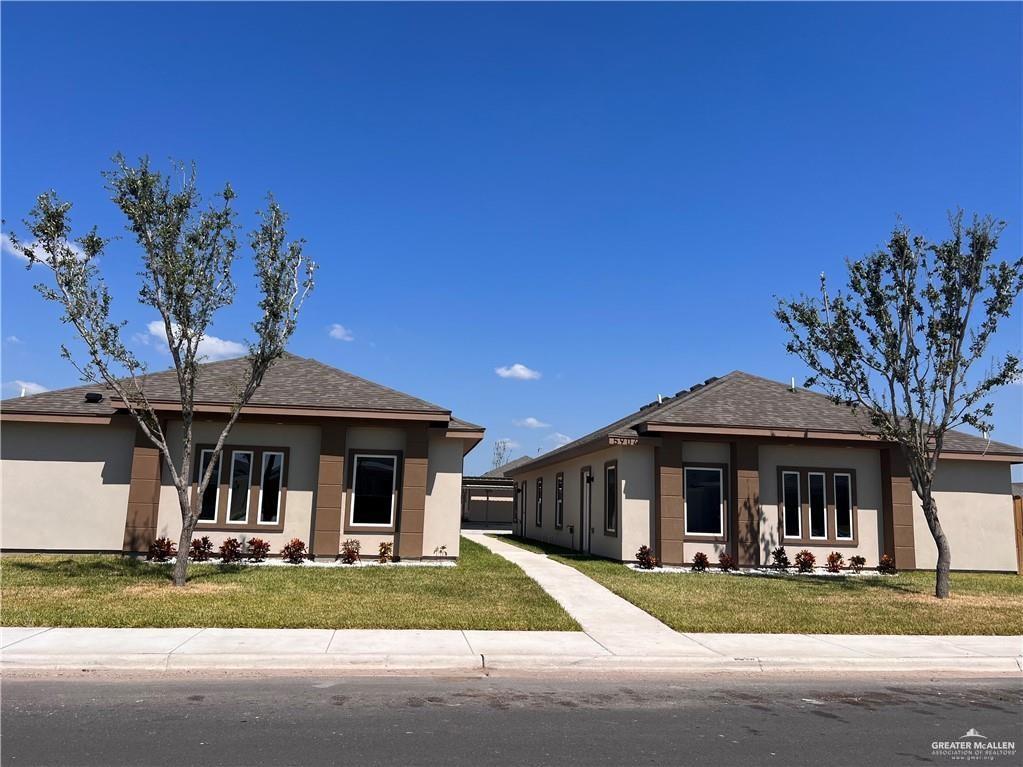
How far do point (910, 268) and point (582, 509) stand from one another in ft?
40.3

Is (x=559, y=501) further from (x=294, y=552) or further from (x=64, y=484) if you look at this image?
(x=64, y=484)

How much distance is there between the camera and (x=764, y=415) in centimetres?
1972

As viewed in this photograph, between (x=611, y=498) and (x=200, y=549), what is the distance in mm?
10358

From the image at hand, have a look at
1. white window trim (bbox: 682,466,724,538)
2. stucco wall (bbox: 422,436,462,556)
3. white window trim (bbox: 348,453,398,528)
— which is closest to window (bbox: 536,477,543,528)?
white window trim (bbox: 682,466,724,538)

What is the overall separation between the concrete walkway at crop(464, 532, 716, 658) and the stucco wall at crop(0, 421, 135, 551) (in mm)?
9942

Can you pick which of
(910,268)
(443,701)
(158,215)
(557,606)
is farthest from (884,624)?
(158,215)

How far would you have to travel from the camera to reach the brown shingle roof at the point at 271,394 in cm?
1744

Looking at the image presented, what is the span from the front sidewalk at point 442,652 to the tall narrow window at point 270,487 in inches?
327

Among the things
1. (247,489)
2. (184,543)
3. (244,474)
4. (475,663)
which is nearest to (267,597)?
(184,543)

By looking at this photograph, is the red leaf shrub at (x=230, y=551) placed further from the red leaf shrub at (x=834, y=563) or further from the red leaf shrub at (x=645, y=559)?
the red leaf shrub at (x=834, y=563)

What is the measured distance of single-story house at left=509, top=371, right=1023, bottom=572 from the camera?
61.4ft

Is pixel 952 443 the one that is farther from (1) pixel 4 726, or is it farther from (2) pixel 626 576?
(1) pixel 4 726

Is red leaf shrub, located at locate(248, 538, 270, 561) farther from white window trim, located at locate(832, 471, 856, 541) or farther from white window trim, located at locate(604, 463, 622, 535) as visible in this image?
white window trim, located at locate(832, 471, 856, 541)

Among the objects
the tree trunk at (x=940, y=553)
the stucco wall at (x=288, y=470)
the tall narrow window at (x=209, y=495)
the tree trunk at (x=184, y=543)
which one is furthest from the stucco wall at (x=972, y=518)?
the tall narrow window at (x=209, y=495)
